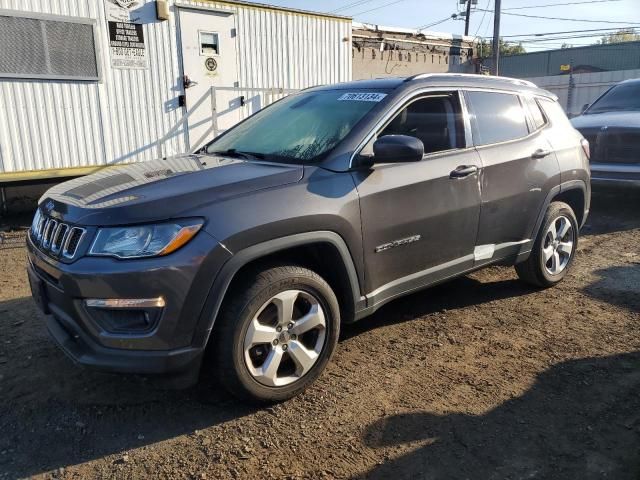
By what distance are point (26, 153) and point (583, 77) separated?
859 inches

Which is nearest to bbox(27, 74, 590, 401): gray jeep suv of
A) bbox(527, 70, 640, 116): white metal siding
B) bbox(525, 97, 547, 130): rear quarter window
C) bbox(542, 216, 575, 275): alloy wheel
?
bbox(525, 97, 547, 130): rear quarter window

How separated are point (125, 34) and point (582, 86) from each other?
18412mm

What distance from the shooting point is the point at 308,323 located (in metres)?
3.02

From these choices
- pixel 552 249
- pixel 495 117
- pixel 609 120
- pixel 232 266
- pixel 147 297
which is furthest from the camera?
pixel 609 120

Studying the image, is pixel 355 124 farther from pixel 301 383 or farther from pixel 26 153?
pixel 26 153

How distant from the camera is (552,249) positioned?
474cm

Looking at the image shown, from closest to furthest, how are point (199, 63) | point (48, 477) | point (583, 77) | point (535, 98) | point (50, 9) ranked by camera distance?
point (48, 477), point (535, 98), point (50, 9), point (199, 63), point (583, 77)

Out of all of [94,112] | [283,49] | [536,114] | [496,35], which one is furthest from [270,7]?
[496,35]

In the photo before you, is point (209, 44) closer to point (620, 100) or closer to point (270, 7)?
point (270, 7)

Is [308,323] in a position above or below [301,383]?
above

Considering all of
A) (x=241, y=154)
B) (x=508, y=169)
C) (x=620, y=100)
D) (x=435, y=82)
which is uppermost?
(x=435, y=82)

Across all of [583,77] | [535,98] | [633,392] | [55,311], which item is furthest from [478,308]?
[583,77]

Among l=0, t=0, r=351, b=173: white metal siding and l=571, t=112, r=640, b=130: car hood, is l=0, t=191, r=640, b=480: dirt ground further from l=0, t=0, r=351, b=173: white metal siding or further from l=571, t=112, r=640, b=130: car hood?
l=571, t=112, r=640, b=130: car hood

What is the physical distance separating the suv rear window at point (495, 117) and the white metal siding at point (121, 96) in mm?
6157
